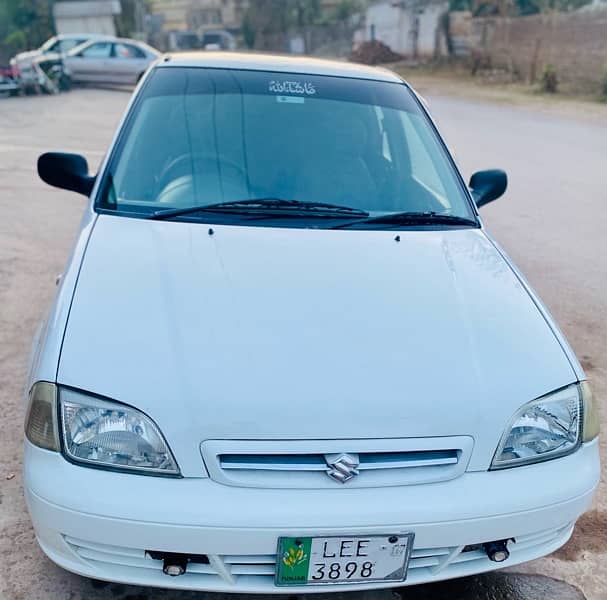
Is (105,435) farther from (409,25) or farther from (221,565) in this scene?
(409,25)

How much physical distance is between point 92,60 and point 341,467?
57.5 feet

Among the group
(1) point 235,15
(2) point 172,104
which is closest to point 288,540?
(2) point 172,104

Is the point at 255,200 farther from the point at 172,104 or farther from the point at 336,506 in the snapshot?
the point at 336,506

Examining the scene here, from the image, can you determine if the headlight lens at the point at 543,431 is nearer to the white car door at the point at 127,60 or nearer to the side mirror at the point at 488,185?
the side mirror at the point at 488,185

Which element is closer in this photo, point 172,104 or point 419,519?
point 419,519

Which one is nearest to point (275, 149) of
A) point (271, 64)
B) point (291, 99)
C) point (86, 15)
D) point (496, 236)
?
point (291, 99)

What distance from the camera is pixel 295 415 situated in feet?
5.63

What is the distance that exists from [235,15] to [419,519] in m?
52.6

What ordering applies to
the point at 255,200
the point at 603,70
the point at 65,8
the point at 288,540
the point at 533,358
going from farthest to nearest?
the point at 65,8 < the point at 603,70 < the point at 255,200 < the point at 533,358 < the point at 288,540

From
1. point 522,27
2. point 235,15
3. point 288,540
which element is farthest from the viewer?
point 235,15

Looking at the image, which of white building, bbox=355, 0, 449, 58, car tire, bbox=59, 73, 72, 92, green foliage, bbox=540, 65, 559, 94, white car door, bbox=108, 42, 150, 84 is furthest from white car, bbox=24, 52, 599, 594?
white building, bbox=355, 0, 449, 58

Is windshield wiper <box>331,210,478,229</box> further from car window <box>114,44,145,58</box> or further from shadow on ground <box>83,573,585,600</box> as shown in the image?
car window <box>114,44,145,58</box>

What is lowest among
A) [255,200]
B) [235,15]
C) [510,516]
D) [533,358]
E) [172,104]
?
[235,15]

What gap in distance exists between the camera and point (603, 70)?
18.9 meters
